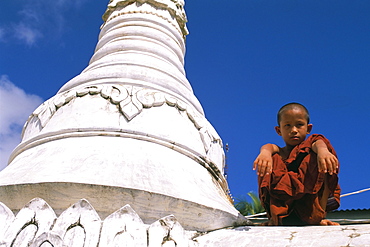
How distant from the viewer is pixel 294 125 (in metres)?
2.58

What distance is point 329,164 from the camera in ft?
7.04

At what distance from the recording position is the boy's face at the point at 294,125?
8.39 ft

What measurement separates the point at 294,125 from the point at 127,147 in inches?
38.8

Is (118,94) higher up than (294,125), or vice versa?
(118,94)

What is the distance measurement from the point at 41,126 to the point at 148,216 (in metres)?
1.19

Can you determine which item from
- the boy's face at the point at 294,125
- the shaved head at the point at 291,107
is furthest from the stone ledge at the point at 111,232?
the shaved head at the point at 291,107

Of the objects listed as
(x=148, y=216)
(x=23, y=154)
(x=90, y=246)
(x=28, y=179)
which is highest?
(x=23, y=154)

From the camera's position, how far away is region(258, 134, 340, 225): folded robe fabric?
7.53 ft

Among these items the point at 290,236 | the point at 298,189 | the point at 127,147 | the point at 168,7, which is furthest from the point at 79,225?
the point at 168,7

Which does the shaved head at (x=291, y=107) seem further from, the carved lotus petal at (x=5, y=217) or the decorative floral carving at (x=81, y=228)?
the carved lotus petal at (x=5, y=217)

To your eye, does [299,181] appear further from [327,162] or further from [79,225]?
[79,225]

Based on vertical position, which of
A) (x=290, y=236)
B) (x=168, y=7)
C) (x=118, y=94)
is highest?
(x=168, y=7)

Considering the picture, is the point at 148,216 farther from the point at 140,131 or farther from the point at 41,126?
the point at 41,126

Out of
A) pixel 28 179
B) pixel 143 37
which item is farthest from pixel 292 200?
pixel 143 37
